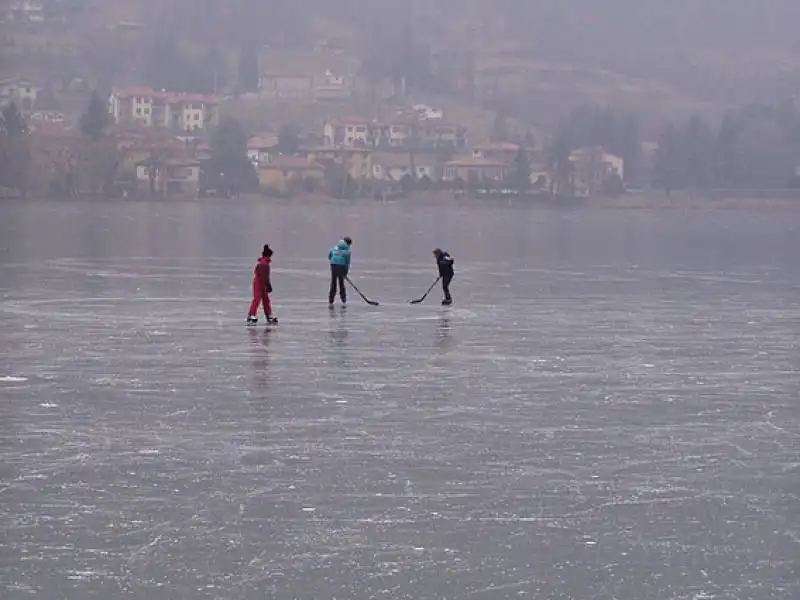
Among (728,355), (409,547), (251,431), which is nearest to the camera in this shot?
(409,547)

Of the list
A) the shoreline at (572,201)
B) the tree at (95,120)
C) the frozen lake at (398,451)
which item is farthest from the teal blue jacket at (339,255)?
the tree at (95,120)

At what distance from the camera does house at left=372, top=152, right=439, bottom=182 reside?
189 m

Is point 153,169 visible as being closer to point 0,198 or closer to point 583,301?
point 0,198

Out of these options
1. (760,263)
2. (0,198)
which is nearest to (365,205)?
(0,198)

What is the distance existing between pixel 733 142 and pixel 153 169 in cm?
5877

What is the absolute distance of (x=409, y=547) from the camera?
8961mm

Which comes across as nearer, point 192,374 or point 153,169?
point 192,374

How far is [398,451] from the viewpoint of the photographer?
38.7ft

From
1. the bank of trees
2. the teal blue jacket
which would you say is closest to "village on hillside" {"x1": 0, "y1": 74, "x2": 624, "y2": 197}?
the bank of trees

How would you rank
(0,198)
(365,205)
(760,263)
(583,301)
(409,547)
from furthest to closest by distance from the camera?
1. (365,205)
2. (0,198)
3. (760,263)
4. (583,301)
5. (409,547)

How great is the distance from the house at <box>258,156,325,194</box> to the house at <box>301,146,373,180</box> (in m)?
4.01

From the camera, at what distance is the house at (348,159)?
184m

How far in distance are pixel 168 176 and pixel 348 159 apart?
22992 mm

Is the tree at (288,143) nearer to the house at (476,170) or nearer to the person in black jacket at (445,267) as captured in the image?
the house at (476,170)
